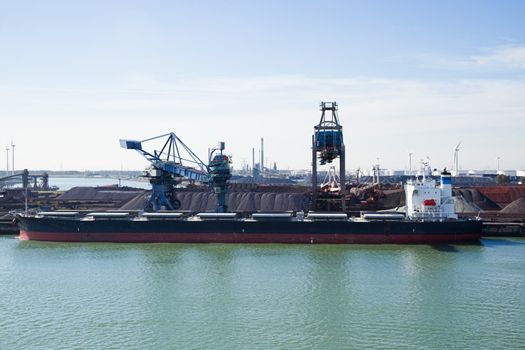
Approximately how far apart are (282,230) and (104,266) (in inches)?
450

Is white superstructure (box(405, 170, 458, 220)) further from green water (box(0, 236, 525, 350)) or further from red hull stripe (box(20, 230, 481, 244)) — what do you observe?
green water (box(0, 236, 525, 350))

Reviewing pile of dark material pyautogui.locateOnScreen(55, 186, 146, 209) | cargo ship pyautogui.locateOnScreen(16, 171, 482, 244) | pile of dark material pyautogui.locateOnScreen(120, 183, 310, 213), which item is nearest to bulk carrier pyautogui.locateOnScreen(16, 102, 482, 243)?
cargo ship pyautogui.locateOnScreen(16, 171, 482, 244)

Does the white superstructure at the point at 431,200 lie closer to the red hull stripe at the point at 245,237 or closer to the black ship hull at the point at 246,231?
the black ship hull at the point at 246,231

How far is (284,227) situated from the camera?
32.6 metres

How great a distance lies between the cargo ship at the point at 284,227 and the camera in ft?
104

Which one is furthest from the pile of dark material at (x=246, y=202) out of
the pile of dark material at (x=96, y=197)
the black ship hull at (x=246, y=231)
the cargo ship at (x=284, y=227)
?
the black ship hull at (x=246, y=231)

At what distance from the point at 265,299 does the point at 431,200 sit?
56.7 ft

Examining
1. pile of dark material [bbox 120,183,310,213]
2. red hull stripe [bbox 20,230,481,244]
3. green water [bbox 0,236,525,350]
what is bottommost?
green water [bbox 0,236,525,350]

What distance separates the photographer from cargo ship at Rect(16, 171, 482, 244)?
3181cm

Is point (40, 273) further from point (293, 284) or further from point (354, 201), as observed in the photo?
point (354, 201)

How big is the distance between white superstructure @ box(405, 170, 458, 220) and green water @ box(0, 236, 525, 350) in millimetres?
3634

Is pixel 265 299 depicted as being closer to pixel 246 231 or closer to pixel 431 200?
pixel 246 231

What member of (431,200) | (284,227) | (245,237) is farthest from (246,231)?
(431,200)

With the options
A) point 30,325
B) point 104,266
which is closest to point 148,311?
point 30,325
